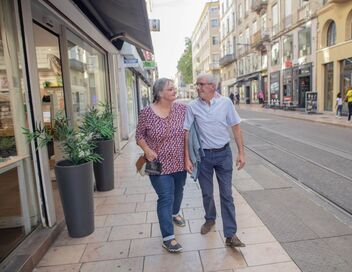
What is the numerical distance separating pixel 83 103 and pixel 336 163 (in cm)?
575

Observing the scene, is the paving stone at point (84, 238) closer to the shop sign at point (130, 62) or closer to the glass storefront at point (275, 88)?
the shop sign at point (130, 62)

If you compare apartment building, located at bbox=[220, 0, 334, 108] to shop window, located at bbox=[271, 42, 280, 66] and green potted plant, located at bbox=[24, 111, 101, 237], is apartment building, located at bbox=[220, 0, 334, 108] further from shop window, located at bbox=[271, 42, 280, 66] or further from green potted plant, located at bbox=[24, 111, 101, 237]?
green potted plant, located at bbox=[24, 111, 101, 237]

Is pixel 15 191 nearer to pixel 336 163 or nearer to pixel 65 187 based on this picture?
pixel 65 187

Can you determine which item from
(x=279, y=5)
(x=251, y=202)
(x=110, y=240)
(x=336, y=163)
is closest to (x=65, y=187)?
(x=110, y=240)

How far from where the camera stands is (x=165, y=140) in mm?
3264

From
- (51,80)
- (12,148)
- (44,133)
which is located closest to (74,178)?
(44,133)

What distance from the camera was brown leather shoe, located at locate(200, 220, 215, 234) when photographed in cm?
380

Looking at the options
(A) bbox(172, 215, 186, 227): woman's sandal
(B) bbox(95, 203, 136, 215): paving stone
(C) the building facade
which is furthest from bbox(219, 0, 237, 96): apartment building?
(A) bbox(172, 215, 186, 227): woman's sandal

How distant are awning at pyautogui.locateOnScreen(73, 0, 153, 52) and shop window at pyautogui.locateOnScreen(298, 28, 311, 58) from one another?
17.4 m

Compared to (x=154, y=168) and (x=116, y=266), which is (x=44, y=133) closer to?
(x=154, y=168)

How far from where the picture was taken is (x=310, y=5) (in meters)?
21.5

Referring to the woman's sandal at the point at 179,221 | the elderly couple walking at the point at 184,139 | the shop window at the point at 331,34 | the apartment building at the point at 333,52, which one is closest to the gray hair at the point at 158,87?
the elderly couple walking at the point at 184,139

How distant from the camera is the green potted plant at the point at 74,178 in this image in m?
3.59

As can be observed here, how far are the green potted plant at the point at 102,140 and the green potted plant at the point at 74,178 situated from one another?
60 centimetres
